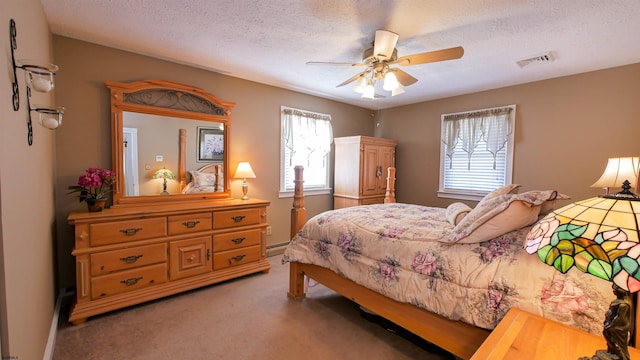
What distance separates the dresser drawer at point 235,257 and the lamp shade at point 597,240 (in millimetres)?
2794

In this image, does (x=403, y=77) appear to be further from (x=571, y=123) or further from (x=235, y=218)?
(x=571, y=123)

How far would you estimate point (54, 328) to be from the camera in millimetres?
2082

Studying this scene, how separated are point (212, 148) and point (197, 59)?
0.98 metres

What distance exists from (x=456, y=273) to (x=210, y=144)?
2.86 m

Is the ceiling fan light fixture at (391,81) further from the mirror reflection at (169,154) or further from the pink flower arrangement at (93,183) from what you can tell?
the pink flower arrangement at (93,183)

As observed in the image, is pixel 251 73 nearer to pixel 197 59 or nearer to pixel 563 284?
pixel 197 59

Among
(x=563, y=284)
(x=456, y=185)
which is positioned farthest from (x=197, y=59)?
(x=456, y=185)

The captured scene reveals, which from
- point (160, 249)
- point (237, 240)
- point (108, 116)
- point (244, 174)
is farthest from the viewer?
point (244, 174)

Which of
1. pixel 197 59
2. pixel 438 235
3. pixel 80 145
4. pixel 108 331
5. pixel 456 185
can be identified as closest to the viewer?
pixel 438 235

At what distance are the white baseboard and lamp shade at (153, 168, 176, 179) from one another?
128 cm

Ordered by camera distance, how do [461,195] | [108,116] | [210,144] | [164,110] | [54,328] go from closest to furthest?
1. [54,328]
2. [108,116]
3. [164,110]
4. [210,144]
5. [461,195]

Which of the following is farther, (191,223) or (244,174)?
(244,174)

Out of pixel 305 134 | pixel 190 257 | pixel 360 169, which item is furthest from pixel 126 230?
pixel 360 169

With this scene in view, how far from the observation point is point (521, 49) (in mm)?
2646
